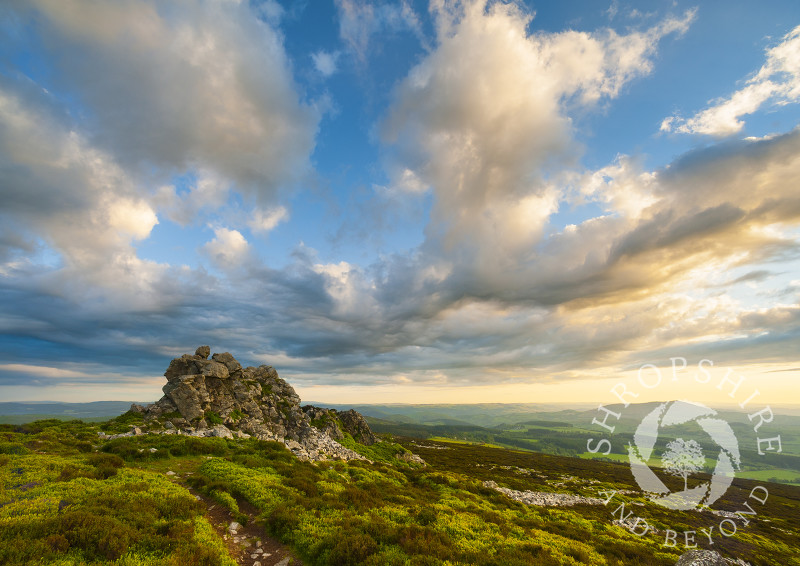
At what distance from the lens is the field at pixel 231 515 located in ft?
35.8

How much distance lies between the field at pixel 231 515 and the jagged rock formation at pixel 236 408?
1199 cm

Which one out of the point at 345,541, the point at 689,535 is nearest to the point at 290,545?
the point at 345,541

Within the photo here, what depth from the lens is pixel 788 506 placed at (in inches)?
3263

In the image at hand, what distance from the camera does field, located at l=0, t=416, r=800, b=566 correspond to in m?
10.9

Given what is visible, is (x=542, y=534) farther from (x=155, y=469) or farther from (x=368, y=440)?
(x=368, y=440)

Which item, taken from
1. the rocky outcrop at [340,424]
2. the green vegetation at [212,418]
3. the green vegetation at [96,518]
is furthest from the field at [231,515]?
the rocky outcrop at [340,424]

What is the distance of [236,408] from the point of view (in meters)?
51.4

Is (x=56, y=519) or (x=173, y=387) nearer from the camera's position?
(x=56, y=519)

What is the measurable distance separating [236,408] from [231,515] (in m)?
40.1

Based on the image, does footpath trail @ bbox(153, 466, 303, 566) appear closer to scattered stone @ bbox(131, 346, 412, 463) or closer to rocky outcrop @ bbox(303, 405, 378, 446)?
scattered stone @ bbox(131, 346, 412, 463)

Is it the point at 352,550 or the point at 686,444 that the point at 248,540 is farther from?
the point at 686,444

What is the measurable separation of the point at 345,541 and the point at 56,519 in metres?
10.6

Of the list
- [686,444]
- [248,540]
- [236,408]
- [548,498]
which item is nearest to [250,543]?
[248,540]

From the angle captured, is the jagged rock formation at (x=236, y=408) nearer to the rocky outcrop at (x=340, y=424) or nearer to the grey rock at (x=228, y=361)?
the grey rock at (x=228, y=361)
